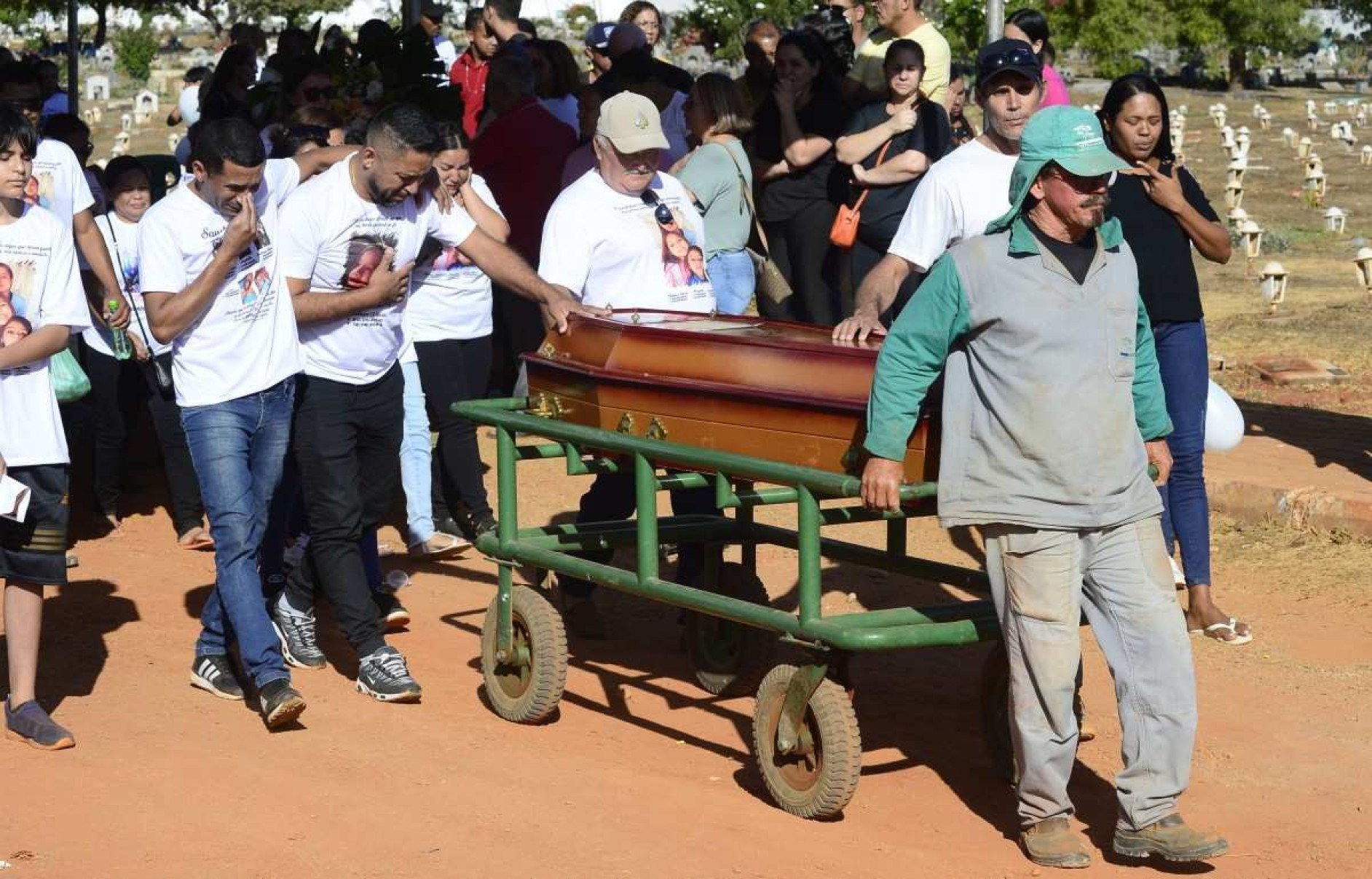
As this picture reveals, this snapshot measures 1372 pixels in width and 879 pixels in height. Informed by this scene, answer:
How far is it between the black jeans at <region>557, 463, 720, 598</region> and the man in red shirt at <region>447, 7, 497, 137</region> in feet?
14.7

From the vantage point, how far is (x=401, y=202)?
643 centimetres

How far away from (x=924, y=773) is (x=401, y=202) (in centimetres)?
256

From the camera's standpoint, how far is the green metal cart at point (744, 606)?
529 centimetres

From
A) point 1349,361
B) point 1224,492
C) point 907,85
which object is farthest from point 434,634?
point 1349,361

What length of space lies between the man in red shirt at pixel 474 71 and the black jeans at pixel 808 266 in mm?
2600

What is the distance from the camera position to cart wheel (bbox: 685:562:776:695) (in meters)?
6.87

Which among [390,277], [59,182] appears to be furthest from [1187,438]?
[59,182]

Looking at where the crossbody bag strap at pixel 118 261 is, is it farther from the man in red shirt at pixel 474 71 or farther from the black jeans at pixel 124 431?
the man in red shirt at pixel 474 71

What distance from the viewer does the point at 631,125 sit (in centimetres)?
653

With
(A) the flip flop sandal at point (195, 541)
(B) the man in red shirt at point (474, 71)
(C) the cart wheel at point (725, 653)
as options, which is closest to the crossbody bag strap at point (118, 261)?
(A) the flip flop sandal at point (195, 541)

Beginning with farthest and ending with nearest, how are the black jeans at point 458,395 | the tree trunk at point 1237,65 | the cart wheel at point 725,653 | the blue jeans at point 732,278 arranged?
the tree trunk at point 1237,65 → the blue jeans at point 732,278 → the black jeans at point 458,395 → the cart wheel at point 725,653

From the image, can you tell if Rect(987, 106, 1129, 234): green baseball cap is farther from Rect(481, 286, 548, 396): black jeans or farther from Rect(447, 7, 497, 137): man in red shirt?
Rect(447, 7, 497, 137): man in red shirt

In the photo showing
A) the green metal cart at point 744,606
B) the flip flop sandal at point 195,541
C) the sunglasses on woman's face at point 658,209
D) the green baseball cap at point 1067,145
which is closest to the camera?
the green baseball cap at point 1067,145

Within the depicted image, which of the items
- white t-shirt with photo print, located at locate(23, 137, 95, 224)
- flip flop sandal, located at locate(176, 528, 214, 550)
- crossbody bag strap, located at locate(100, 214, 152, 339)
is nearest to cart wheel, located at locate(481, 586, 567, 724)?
white t-shirt with photo print, located at locate(23, 137, 95, 224)
